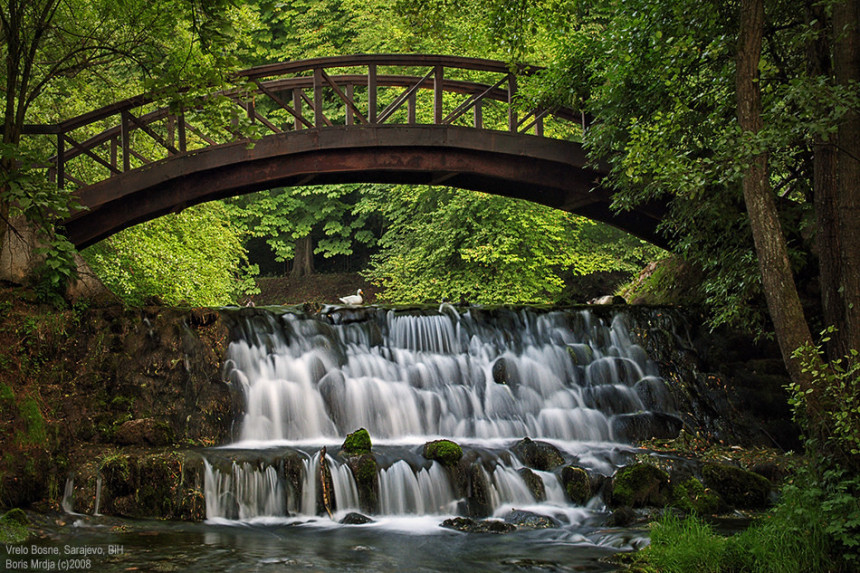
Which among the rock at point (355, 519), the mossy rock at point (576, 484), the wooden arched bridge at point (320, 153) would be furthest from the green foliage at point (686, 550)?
the wooden arched bridge at point (320, 153)

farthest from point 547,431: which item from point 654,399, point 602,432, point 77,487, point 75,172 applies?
point 75,172

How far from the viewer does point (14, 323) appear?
1248 cm

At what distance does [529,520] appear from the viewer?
10.2 meters

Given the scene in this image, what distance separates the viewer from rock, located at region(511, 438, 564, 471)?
11.6 m

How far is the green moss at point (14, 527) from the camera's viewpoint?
8367mm

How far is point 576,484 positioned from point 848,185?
5.46 meters

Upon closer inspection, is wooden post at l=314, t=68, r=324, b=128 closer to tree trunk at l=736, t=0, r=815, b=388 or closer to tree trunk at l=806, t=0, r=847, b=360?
tree trunk at l=736, t=0, r=815, b=388

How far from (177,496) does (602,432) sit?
759 cm

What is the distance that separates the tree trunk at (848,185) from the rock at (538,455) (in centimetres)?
474

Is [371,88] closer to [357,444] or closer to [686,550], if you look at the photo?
[357,444]

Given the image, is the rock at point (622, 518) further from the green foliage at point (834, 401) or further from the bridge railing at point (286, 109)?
the bridge railing at point (286, 109)

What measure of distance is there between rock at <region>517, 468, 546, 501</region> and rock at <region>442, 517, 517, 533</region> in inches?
44.3

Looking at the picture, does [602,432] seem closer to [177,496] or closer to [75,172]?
[177,496]

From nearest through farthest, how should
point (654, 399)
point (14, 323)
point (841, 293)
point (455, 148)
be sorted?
point (841, 293), point (14, 323), point (654, 399), point (455, 148)
